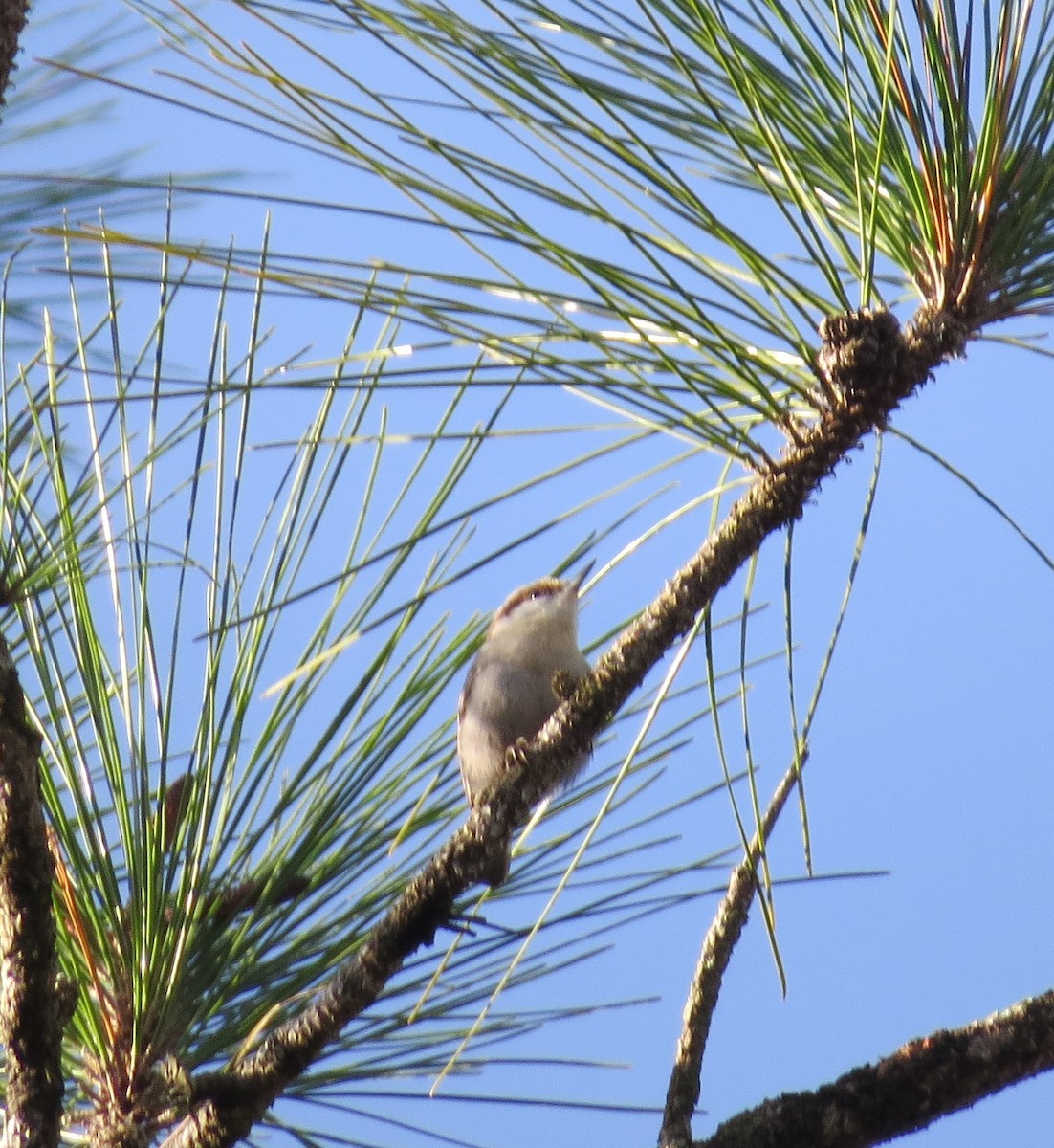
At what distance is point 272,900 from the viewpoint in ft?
3.96

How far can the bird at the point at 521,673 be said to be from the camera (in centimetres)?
195

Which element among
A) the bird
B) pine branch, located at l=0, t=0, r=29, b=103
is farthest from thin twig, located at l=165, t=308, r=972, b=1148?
the bird

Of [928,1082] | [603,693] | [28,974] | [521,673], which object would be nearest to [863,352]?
[603,693]

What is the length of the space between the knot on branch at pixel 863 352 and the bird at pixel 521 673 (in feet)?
3.36

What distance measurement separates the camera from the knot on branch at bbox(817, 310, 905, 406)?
2.85 ft

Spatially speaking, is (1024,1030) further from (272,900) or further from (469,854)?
(272,900)

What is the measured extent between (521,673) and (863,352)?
3.80 ft

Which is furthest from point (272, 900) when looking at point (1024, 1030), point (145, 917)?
point (1024, 1030)

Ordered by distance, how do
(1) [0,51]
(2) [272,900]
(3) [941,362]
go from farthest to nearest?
1. (2) [272,900]
2. (1) [0,51]
3. (3) [941,362]

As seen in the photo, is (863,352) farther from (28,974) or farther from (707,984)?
(28,974)

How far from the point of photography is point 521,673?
197 centimetres

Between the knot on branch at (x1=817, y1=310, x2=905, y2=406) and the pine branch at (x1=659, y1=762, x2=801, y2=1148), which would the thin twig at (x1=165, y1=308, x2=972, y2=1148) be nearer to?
the knot on branch at (x1=817, y1=310, x2=905, y2=406)

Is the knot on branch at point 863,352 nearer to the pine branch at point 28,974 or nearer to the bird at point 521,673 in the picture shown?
the pine branch at point 28,974

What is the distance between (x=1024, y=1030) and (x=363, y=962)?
42cm
